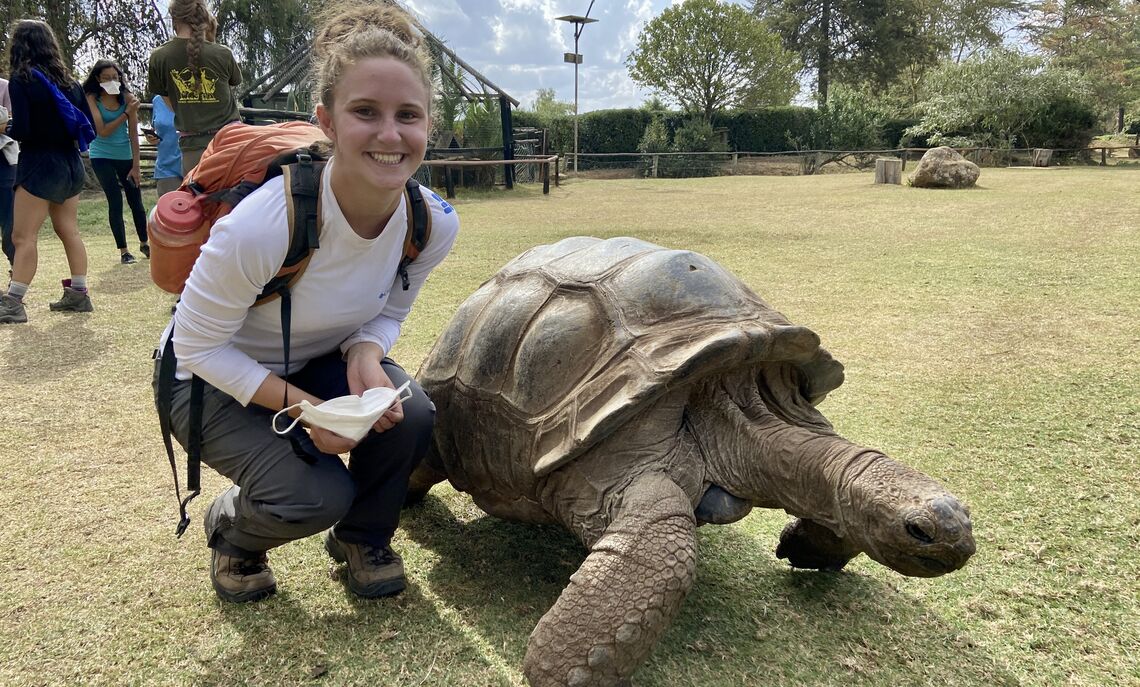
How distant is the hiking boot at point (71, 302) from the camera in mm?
5086

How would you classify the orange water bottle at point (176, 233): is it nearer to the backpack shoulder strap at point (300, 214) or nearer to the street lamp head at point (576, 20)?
the backpack shoulder strap at point (300, 214)

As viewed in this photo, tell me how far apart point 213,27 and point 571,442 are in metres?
4.37

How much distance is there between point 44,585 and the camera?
2.07 metres

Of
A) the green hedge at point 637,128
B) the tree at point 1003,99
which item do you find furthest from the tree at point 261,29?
the tree at point 1003,99

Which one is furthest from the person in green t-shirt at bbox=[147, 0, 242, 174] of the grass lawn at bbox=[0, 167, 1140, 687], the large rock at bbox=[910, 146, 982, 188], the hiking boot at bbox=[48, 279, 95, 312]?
the large rock at bbox=[910, 146, 982, 188]

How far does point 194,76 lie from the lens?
15.5 ft

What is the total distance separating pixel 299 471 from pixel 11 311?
4.06 m

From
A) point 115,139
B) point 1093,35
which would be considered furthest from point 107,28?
point 1093,35

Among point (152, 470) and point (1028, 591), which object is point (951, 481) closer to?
point (1028, 591)

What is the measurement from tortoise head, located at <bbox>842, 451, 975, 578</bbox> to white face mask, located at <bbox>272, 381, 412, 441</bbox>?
3.50ft

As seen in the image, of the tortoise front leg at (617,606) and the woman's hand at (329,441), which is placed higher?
the woman's hand at (329,441)

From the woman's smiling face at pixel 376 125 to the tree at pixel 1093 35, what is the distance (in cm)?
4458

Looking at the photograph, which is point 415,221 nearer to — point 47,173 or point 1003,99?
point 47,173

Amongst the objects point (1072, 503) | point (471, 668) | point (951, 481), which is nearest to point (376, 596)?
point (471, 668)
